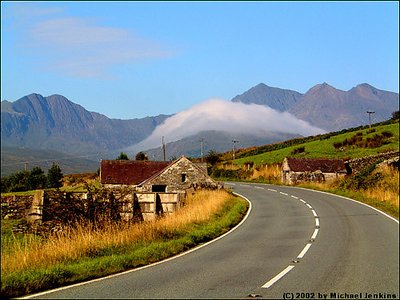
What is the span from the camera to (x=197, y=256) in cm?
1353

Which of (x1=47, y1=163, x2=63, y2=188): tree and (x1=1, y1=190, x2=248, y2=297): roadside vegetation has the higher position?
(x1=47, y1=163, x2=63, y2=188): tree

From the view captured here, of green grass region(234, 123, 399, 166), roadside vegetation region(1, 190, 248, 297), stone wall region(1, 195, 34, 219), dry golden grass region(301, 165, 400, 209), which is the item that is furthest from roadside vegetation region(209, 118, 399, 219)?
roadside vegetation region(1, 190, 248, 297)

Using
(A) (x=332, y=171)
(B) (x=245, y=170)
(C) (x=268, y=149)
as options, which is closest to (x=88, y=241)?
(A) (x=332, y=171)

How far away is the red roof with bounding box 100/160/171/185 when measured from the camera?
169ft

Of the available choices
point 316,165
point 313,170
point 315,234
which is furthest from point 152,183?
point 315,234

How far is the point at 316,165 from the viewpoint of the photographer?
184 feet

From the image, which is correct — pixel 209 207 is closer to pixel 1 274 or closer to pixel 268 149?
pixel 1 274

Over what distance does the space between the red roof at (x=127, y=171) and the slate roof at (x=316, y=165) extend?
1413 centimetres

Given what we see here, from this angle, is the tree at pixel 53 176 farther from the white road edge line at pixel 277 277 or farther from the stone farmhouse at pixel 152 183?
the white road edge line at pixel 277 277

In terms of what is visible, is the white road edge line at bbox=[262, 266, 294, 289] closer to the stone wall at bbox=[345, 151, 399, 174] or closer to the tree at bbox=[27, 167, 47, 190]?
the stone wall at bbox=[345, 151, 399, 174]

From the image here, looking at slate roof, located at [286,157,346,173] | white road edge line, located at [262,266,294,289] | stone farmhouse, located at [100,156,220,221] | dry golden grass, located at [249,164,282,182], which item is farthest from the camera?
dry golden grass, located at [249,164,282,182]

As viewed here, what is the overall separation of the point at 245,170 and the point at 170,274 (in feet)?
196

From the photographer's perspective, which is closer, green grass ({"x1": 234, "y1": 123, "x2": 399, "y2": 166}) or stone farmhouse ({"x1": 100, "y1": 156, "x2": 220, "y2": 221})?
stone farmhouse ({"x1": 100, "y1": 156, "x2": 220, "y2": 221})

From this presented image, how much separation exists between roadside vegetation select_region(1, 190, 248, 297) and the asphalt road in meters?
0.57
